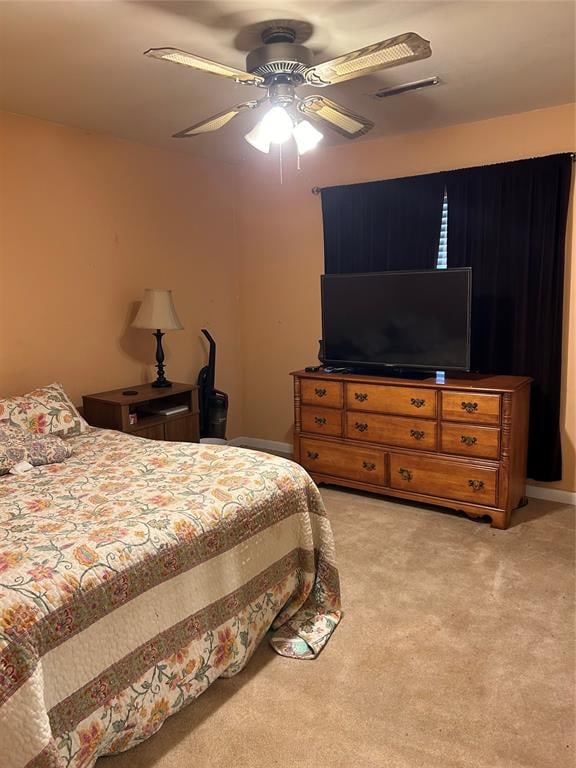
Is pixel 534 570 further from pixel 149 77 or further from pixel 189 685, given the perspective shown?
pixel 149 77

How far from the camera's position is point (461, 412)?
345cm

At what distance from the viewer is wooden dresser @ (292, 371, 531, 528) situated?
3373mm

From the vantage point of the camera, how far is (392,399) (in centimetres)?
372

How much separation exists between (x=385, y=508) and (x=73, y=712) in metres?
2.50

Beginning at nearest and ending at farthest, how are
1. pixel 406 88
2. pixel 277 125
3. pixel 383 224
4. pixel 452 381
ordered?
1. pixel 277 125
2. pixel 406 88
3. pixel 452 381
4. pixel 383 224

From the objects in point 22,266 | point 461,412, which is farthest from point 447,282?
point 22,266

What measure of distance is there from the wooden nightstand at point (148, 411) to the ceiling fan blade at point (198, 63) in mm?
2054

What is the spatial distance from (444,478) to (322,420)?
0.95 metres

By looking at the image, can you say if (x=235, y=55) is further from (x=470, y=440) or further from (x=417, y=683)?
(x=417, y=683)

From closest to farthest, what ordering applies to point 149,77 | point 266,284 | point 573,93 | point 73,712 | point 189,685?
1. point 73,712
2. point 189,685
3. point 149,77
4. point 573,93
5. point 266,284

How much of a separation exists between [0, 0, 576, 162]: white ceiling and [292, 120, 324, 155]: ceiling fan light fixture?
13.2 inches

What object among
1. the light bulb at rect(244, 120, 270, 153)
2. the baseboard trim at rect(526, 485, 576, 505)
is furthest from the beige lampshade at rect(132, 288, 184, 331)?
the baseboard trim at rect(526, 485, 576, 505)

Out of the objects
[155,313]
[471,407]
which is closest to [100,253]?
[155,313]

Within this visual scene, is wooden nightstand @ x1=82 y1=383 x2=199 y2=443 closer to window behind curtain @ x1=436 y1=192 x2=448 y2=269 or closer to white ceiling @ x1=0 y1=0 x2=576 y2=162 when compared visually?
white ceiling @ x1=0 y1=0 x2=576 y2=162
